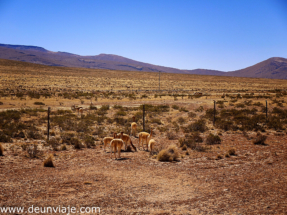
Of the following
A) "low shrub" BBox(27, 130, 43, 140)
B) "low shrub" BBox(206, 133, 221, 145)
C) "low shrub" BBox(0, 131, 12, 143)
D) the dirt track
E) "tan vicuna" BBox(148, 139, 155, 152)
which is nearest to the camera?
the dirt track

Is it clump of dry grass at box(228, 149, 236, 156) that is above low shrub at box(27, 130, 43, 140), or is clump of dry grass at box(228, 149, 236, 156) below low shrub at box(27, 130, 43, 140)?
below

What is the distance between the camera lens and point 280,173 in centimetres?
987

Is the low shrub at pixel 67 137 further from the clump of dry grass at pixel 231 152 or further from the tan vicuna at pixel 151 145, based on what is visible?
the clump of dry grass at pixel 231 152

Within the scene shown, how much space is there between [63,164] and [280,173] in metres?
9.19

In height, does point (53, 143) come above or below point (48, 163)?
above

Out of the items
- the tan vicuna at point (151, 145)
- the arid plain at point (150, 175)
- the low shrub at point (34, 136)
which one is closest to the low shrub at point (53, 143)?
the arid plain at point (150, 175)

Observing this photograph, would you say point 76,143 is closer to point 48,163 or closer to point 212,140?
point 48,163

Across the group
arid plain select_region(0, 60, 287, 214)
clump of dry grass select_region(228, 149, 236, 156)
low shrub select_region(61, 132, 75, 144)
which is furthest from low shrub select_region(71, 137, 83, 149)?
clump of dry grass select_region(228, 149, 236, 156)

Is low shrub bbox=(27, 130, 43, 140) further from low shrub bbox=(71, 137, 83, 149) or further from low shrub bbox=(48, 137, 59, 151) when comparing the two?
low shrub bbox=(71, 137, 83, 149)

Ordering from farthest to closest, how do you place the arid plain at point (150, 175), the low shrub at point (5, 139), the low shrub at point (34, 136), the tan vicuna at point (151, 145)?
1. the low shrub at point (34, 136)
2. the low shrub at point (5, 139)
3. the tan vicuna at point (151, 145)
4. the arid plain at point (150, 175)

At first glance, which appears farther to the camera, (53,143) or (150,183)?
(53,143)

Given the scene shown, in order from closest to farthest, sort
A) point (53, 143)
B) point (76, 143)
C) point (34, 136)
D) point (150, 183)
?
1. point (150, 183)
2. point (53, 143)
3. point (76, 143)
4. point (34, 136)

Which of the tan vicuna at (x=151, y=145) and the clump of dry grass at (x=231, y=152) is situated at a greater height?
the tan vicuna at (x=151, y=145)

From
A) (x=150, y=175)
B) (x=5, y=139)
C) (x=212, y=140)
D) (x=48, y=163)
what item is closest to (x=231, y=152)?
(x=212, y=140)
